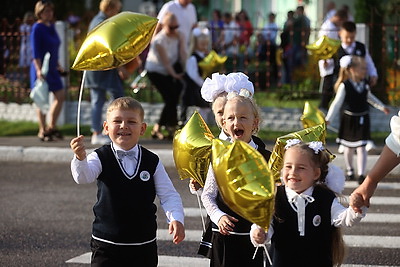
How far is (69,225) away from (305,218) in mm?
3755

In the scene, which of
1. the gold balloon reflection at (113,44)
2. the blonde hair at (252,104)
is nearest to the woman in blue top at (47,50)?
the gold balloon reflection at (113,44)

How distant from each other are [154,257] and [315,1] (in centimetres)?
→ 2323

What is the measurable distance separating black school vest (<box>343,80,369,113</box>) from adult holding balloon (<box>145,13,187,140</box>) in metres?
2.95

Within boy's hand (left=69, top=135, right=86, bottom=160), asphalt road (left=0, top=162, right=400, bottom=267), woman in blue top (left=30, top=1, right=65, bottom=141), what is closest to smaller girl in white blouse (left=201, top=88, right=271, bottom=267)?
boy's hand (left=69, top=135, right=86, bottom=160)

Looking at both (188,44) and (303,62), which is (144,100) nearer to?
(188,44)

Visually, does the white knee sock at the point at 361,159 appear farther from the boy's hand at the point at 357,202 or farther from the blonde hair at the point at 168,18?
the boy's hand at the point at 357,202

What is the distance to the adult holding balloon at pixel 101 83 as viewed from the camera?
1188 cm

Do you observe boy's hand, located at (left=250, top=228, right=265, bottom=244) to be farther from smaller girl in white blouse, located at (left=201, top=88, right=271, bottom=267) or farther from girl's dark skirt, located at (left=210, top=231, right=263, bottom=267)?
girl's dark skirt, located at (left=210, top=231, right=263, bottom=267)

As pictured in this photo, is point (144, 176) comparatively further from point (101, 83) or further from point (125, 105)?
point (101, 83)

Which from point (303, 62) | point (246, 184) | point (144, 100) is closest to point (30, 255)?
point (246, 184)

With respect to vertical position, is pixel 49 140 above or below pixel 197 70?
below

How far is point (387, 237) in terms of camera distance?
7.67 metres

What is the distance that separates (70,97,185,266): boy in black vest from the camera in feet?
16.2

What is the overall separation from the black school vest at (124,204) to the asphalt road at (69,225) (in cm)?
184
